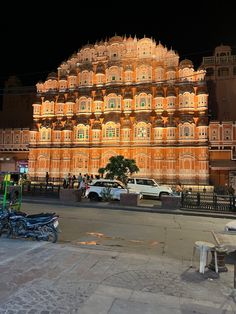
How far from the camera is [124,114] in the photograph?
45344 mm

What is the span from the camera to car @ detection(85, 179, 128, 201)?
71.3 feet

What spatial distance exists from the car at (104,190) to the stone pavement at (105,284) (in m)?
14.0

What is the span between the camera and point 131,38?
47.9m

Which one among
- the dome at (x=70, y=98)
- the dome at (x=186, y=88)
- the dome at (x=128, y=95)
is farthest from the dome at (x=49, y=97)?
the dome at (x=186, y=88)

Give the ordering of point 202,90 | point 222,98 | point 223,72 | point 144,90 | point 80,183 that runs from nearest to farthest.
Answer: point 80,183
point 202,90
point 144,90
point 222,98
point 223,72

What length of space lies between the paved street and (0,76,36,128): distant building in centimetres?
5075

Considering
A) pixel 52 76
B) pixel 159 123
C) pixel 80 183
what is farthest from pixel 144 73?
pixel 80 183

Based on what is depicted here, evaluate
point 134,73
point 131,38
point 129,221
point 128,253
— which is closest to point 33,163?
point 134,73

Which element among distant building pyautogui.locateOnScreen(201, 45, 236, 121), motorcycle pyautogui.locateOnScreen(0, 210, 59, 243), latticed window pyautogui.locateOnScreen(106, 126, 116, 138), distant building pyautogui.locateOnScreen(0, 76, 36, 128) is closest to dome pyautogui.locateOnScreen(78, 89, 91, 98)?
latticed window pyautogui.locateOnScreen(106, 126, 116, 138)

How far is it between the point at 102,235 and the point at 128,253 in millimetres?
2714

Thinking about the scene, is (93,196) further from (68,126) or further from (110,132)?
(68,126)

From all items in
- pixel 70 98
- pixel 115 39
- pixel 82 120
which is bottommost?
pixel 82 120

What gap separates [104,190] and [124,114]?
25358mm

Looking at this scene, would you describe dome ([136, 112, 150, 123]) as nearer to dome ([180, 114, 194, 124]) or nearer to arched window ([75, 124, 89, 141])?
dome ([180, 114, 194, 124])
